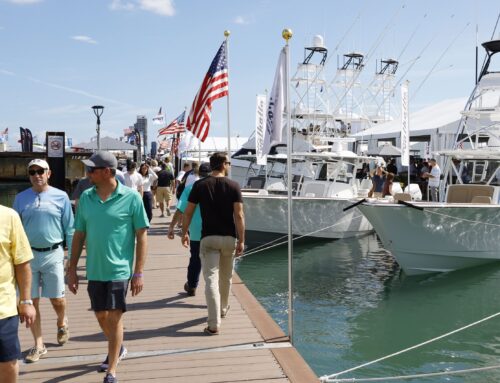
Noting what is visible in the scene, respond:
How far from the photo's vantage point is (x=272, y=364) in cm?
474

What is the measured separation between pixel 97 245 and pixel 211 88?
27.3ft

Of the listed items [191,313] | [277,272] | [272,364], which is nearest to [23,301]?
[272,364]

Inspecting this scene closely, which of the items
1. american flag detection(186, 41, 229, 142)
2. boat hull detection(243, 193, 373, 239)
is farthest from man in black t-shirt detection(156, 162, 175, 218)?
american flag detection(186, 41, 229, 142)

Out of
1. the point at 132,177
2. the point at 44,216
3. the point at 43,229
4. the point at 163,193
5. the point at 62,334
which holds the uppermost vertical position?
the point at 132,177

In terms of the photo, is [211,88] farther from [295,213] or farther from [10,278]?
[10,278]

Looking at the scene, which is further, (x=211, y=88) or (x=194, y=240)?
(x=211, y=88)

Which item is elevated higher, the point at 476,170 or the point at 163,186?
the point at 476,170

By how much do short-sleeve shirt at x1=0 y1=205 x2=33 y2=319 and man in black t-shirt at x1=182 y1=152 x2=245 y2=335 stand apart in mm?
2433

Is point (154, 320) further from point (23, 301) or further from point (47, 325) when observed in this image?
point (23, 301)

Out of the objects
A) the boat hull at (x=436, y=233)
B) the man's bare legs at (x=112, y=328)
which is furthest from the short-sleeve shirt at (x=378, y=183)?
the man's bare legs at (x=112, y=328)

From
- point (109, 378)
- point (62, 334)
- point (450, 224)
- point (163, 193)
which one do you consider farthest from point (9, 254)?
point (163, 193)

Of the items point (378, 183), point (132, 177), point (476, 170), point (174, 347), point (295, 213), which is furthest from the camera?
point (378, 183)

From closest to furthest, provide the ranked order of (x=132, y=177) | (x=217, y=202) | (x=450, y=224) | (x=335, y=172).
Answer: (x=217, y=202) < (x=132, y=177) < (x=450, y=224) < (x=335, y=172)

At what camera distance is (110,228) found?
4.14 metres
